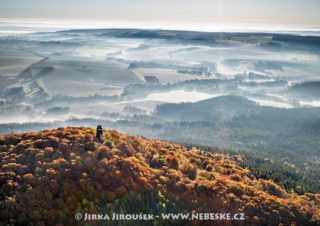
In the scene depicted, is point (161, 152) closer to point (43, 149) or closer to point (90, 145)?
point (90, 145)

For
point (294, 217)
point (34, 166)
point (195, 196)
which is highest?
point (34, 166)

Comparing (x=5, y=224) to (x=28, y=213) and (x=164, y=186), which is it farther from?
(x=164, y=186)

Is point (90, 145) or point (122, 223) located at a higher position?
point (90, 145)

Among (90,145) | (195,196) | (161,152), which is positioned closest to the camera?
(195,196)

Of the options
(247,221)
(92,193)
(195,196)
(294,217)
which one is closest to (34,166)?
(92,193)

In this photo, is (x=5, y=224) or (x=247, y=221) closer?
(x=5, y=224)

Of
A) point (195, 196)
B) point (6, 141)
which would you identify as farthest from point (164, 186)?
point (6, 141)

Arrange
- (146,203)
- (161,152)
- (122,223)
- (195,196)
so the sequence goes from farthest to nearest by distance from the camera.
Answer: (161,152) < (195,196) < (146,203) < (122,223)
